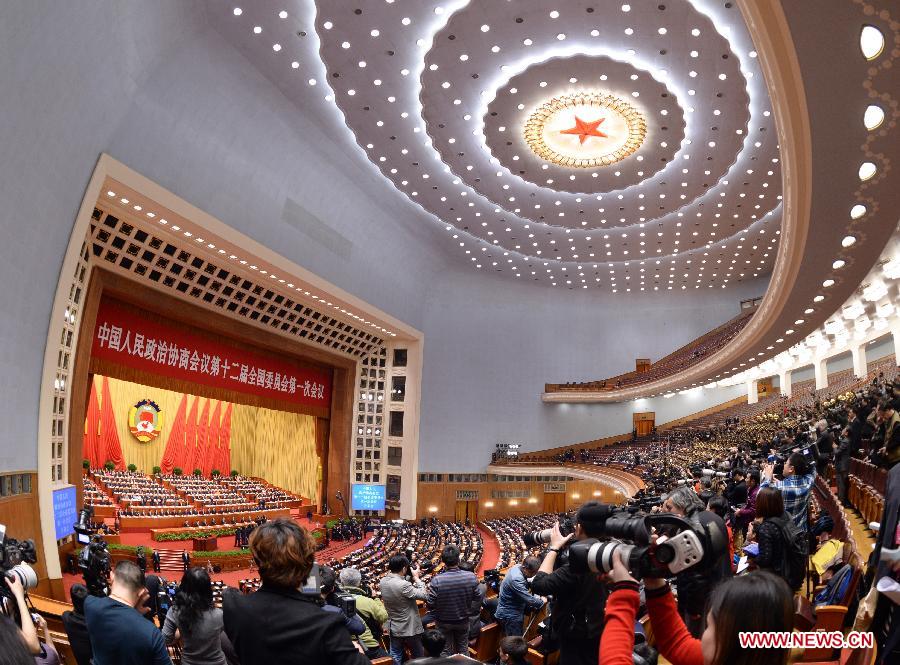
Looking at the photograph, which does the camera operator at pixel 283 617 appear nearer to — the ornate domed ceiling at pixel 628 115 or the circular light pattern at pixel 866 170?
the ornate domed ceiling at pixel 628 115

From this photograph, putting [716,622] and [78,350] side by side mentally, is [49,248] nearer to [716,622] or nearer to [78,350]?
[78,350]

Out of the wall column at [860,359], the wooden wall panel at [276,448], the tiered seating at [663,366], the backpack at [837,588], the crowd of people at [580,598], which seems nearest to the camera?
the crowd of people at [580,598]

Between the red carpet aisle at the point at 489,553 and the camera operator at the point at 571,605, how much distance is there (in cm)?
1223

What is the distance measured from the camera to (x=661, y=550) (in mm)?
1506

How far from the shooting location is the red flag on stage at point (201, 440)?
2864 cm

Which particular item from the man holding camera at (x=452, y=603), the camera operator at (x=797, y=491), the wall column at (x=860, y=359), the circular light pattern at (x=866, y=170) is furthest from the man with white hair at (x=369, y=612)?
the wall column at (x=860, y=359)

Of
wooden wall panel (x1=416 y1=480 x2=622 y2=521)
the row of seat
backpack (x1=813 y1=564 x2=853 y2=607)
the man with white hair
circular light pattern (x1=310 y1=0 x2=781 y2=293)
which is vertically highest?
circular light pattern (x1=310 y1=0 x2=781 y2=293)

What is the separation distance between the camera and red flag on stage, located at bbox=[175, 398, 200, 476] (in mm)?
28300

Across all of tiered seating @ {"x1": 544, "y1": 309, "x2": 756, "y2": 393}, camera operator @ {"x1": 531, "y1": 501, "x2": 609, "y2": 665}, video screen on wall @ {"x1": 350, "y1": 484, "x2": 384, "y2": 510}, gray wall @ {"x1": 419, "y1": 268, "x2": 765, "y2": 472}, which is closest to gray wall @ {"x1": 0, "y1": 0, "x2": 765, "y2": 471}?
gray wall @ {"x1": 419, "y1": 268, "x2": 765, "y2": 472}

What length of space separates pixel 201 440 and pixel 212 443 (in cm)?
55

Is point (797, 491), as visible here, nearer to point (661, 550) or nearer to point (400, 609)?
point (400, 609)

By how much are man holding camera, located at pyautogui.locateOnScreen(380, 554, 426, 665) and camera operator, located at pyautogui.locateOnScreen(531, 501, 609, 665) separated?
149cm

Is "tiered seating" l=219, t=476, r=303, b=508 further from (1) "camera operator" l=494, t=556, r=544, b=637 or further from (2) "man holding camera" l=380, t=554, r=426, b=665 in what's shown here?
(1) "camera operator" l=494, t=556, r=544, b=637

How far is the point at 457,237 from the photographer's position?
75.7 feet
